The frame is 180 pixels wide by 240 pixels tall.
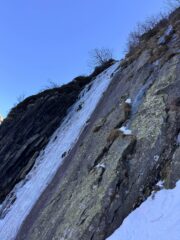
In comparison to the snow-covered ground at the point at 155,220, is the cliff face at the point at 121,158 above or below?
above

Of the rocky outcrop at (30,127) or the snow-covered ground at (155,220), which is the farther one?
the rocky outcrop at (30,127)

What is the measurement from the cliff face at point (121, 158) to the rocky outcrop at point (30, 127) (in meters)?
3.61

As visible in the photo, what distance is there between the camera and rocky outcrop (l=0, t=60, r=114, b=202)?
656 inches

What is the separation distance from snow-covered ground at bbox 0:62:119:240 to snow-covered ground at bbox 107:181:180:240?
20.4ft

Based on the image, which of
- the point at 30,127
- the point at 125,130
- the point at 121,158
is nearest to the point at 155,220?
the point at 121,158

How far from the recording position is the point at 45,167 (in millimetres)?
15039

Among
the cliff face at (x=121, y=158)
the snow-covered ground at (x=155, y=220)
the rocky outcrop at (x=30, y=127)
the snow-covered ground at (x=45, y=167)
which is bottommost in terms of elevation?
the snow-covered ground at (x=155, y=220)

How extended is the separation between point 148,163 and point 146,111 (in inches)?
91.5

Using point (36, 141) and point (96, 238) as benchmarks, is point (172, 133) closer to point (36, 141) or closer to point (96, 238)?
point (96, 238)

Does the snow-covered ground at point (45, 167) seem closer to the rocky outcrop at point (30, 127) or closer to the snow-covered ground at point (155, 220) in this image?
the rocky outcrop at point (30, 127)

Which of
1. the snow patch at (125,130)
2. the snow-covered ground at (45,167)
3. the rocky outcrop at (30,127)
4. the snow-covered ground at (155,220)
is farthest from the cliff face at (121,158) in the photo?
the rocky outcrop at (30,127)

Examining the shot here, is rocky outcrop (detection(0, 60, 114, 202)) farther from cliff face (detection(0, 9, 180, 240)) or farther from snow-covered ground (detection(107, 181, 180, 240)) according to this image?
snow-covered ground (detection(107, 181, 180, 240))

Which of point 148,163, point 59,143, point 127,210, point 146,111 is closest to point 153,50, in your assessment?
point 146,111

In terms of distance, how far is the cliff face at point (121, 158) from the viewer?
26.5 feet
